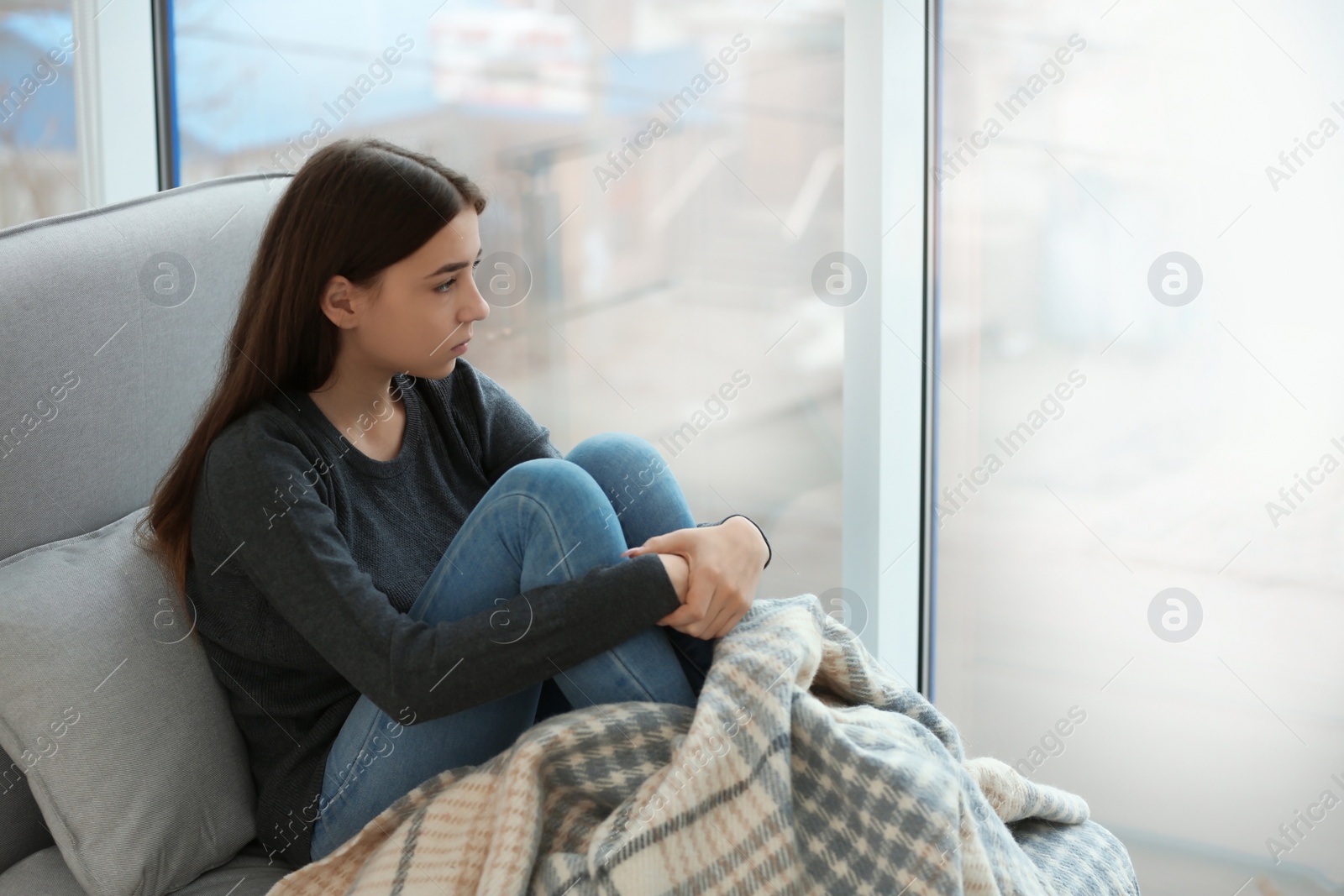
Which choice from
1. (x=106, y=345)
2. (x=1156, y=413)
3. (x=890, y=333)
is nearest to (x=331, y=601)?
(x=106, y=345)

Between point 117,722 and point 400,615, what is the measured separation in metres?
0.30

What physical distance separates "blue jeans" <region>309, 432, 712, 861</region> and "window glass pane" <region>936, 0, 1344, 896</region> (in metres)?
0.79

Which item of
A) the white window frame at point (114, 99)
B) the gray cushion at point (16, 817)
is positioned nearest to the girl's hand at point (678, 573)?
the gray cushion at point (16, 817)

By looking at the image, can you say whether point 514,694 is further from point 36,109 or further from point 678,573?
point 36,109

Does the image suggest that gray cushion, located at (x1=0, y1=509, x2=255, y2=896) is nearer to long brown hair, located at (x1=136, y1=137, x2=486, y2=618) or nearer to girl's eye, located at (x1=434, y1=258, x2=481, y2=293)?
long brown hair, located at (x1=136, y1=137, x2=486, y2=618)

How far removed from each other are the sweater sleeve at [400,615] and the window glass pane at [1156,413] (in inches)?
33.9

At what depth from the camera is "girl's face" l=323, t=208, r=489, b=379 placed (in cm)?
116

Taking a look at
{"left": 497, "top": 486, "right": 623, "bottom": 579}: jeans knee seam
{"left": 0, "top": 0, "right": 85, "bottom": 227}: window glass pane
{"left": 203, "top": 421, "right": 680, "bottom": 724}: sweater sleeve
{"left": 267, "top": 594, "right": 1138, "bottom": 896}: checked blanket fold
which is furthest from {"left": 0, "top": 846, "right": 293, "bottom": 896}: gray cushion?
{"left": 0, "top": 0, "right": 85, "bottom": 227}: window glass pane

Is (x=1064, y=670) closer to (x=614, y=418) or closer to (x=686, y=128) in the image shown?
(x=614, y=418)

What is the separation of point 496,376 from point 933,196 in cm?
86

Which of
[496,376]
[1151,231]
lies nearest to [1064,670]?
[1151,231]

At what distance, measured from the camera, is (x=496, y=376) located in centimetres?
202

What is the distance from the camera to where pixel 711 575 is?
1044mm

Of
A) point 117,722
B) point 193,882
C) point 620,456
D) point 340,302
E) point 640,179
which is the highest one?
point 640,179
